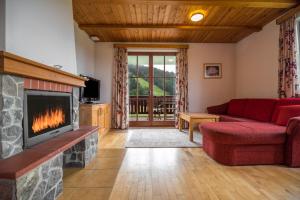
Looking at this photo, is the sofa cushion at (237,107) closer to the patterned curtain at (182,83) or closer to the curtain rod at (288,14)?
the patterned curtain at (182,83)

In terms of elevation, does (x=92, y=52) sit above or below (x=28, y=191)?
above

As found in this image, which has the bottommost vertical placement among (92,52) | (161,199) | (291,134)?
(161,199)

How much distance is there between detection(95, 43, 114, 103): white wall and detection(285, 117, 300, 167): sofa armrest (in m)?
4.45

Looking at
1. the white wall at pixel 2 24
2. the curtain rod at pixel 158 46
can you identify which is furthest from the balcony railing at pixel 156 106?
the white wall at pixel 2 24

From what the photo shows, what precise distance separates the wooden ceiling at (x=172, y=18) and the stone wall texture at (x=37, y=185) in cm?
269

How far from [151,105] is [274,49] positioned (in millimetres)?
3316

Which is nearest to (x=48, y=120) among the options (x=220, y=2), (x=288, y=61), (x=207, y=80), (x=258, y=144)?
(x=258, y=144)

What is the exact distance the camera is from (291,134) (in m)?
2.79

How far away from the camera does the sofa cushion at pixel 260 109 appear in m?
4.00

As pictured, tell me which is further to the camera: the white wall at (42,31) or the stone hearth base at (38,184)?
the white wall at (42,31)

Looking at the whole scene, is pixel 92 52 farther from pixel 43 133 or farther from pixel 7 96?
Result: pixel 7 96

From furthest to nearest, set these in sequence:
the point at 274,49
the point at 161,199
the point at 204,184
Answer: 1. the point at 274,49
2. the point at 204,184
3. the point at 161,199

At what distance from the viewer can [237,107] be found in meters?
5.27

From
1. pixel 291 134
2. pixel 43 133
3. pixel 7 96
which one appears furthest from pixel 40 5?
pixel 291 134
